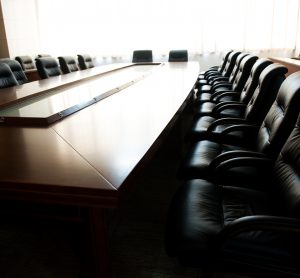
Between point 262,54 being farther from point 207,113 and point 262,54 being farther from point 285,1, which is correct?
point 207,113

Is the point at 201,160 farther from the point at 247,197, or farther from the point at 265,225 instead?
the point at 265,225

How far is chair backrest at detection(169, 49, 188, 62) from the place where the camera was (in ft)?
18.5

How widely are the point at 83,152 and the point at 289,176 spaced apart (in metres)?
0.79

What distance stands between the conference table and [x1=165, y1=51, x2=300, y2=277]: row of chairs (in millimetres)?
259

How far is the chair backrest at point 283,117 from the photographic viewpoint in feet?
4.61

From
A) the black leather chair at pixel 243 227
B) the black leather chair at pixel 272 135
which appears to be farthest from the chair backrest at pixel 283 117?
the black leather chair at pixel 243 227

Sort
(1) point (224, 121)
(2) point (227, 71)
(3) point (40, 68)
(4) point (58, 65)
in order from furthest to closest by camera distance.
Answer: (4) point (58, 65) → (2) point (227, 71) → (3) point (40, 68) → (1) point (224, 121)

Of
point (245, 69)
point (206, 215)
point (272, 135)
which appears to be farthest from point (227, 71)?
point (206, 215)

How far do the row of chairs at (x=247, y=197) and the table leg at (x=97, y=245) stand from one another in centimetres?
23

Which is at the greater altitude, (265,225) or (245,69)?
(245,69)

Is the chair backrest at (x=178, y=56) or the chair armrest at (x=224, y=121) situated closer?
the chair armrest at (x=224, y=121)

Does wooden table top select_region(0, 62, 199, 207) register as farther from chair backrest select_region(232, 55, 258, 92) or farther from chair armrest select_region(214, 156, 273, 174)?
chair backrest select_region(232, 55, 258, 92)

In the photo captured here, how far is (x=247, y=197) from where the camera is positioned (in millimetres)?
1366

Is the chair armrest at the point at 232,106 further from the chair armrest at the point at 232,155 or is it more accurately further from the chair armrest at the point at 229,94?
the chair armrest at the point at 232,155
